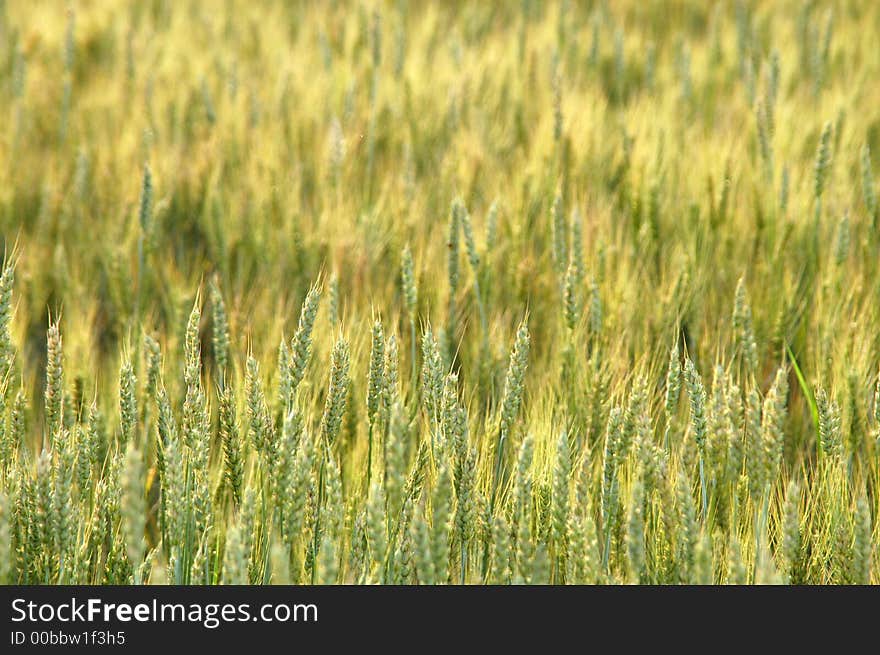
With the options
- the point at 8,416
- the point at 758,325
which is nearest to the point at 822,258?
the point at 758,325

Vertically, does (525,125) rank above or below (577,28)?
below

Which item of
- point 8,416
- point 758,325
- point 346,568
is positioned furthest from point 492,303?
point 8,416

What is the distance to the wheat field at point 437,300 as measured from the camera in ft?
4.32

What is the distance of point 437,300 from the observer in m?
2.11

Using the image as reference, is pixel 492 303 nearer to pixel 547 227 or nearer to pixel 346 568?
pixel 547 227

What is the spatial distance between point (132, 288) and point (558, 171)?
122 cm

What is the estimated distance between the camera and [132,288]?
228cm

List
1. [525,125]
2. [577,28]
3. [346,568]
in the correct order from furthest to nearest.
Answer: [577,28] < [525,125] < [346,568]

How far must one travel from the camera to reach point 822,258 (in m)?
2.33

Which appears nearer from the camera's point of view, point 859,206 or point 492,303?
point 492,303

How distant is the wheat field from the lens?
4.32 feet
